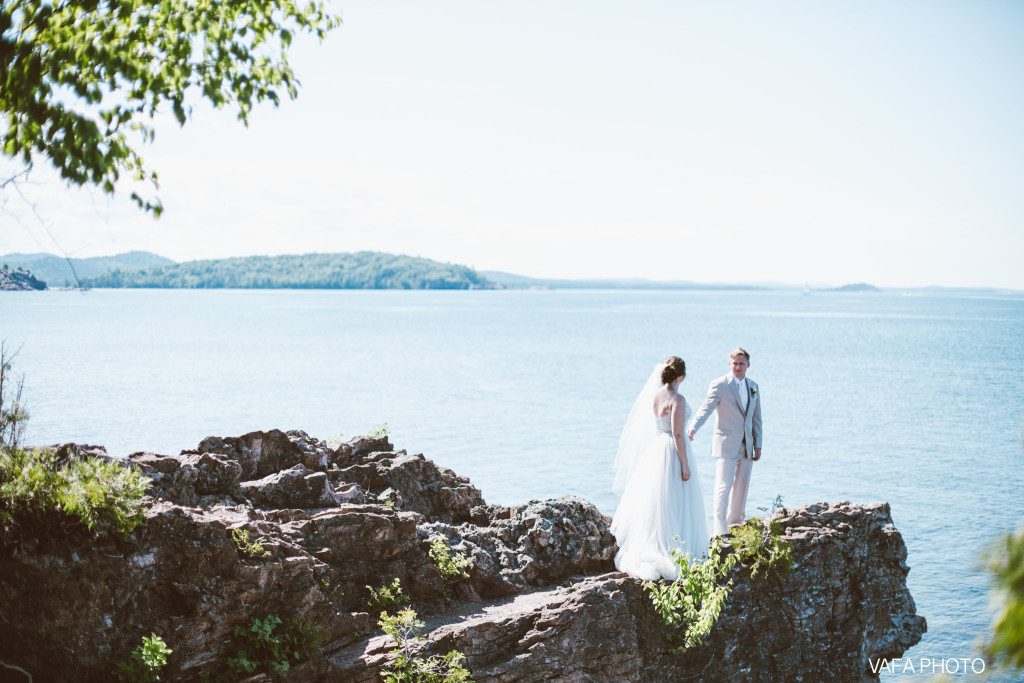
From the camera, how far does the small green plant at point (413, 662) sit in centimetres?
708

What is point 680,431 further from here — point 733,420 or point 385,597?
point 385,597

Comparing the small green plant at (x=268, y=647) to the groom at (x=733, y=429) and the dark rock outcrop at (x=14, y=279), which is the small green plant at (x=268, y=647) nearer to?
the groom at (x=733, y=429)

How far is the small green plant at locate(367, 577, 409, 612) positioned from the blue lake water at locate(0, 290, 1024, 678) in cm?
527

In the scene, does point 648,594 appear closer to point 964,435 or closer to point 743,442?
point 743,442

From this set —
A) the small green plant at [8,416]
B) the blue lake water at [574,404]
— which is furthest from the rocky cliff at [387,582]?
the blue lake water at [574,404]

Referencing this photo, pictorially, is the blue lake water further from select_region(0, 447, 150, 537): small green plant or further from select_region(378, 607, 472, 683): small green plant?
select_region(0, 447, 150, 537): small green plant

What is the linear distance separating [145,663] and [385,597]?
2.34 metres

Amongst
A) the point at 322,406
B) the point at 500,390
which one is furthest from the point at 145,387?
the point at 500,390

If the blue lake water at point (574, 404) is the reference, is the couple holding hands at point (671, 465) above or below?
above

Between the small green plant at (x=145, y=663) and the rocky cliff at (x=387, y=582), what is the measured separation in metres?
0.15

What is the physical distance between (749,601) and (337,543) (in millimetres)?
4781

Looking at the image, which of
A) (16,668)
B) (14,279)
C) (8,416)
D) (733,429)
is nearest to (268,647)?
(16,668)

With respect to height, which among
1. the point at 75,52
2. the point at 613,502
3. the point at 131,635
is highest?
the point at 75,52

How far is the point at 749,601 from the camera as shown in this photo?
895 cm
